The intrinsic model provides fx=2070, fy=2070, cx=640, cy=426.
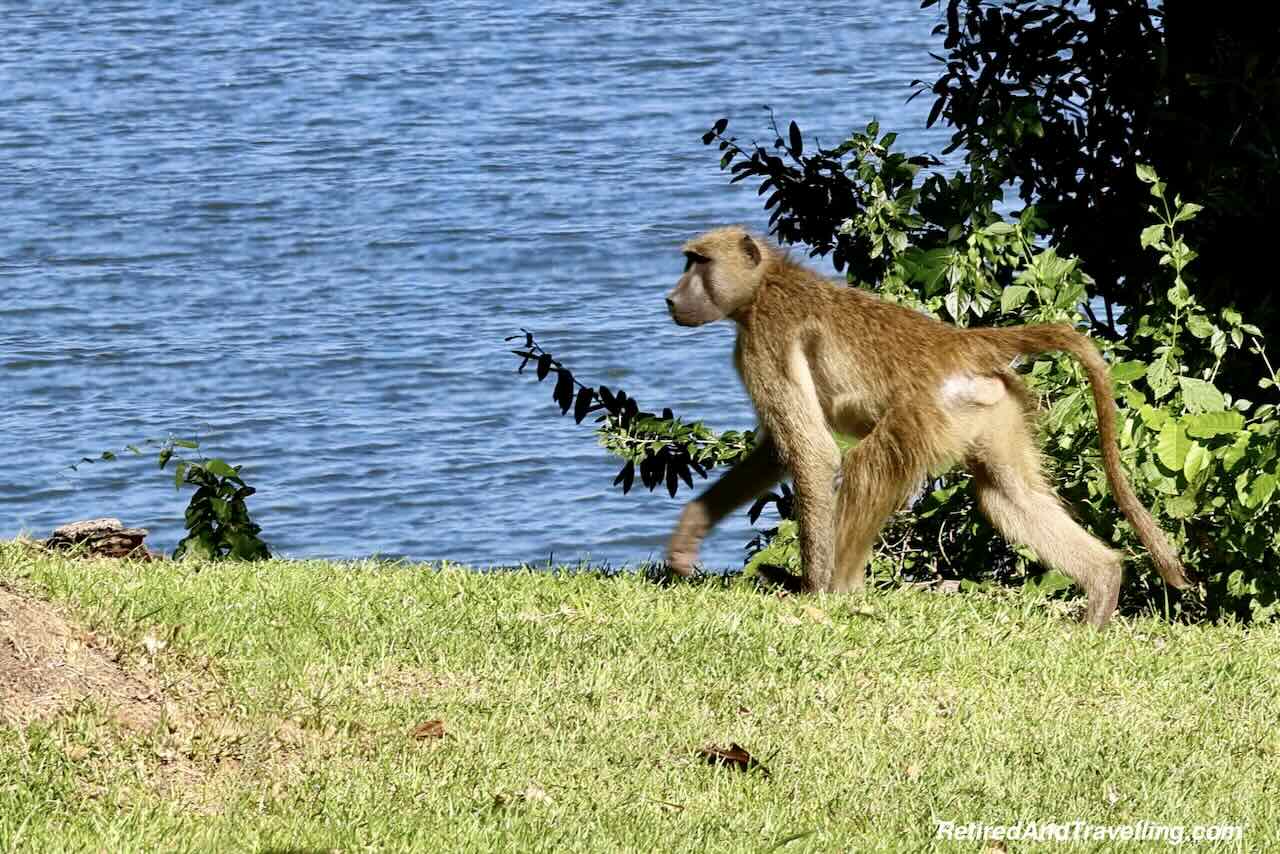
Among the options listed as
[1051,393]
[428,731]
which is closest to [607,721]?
[428,731]

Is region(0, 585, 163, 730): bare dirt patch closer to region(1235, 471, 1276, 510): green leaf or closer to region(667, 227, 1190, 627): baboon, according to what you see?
region(667, 227, 1190, 627): baboon

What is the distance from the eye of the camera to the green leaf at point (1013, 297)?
9352mm

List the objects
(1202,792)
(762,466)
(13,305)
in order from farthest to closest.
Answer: (13,305) → (762,466) → (1202,792)

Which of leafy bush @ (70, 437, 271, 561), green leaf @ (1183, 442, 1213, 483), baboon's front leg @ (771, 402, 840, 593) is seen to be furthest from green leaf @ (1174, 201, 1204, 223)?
leafy bush @ (70, 437, 271, 561)

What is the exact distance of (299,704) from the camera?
6.43 m

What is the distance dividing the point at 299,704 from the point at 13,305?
39.5ft

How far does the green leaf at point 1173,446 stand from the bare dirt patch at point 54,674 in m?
4.46

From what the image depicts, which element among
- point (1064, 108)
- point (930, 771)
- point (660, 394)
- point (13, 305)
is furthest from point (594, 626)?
point (13, 305)

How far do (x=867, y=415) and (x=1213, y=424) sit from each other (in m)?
1.50

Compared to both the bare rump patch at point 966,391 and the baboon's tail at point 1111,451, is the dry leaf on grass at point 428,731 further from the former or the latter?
the baboon's tail at point 1111,451

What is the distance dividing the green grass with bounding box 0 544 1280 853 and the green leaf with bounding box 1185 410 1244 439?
857 mm

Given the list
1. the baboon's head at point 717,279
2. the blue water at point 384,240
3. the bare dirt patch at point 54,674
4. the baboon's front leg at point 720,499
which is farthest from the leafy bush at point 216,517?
the bare dirt patch at point 54,674

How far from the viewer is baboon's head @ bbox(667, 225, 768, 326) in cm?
852

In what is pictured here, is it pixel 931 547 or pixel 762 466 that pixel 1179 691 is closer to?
pixel 762 466
